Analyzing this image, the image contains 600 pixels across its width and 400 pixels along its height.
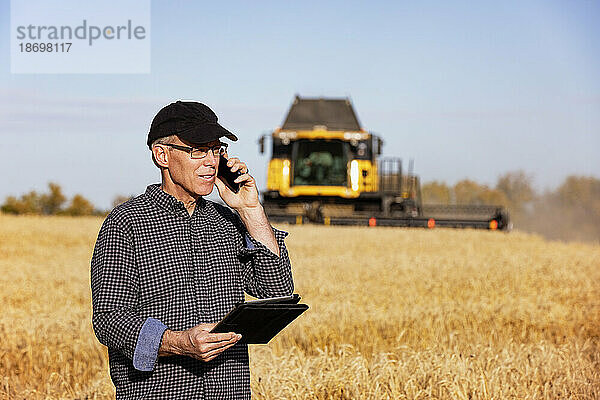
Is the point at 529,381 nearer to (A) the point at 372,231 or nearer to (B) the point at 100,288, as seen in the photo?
(B) the point at 100,288

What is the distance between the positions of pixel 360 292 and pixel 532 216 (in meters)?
72.9

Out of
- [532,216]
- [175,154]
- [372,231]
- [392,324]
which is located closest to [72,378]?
[392,324]

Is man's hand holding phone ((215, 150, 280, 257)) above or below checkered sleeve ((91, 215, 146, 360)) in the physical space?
above

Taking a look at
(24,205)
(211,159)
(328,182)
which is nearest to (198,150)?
(211,159)

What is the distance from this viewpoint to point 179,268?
2916mm

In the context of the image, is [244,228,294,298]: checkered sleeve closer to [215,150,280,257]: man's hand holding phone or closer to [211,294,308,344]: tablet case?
[215,150,280,257]: man's hand holding phone

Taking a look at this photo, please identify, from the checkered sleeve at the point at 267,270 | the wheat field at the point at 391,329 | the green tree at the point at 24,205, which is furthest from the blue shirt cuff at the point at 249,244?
the green tree at the point at 24,205

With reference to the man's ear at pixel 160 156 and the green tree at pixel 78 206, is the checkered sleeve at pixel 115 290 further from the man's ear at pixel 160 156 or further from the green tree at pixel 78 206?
the green tree at pixel 78 206

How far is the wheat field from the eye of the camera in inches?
201

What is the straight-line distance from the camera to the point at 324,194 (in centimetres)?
2228

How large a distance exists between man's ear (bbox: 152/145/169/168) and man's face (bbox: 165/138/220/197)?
0.05 ft

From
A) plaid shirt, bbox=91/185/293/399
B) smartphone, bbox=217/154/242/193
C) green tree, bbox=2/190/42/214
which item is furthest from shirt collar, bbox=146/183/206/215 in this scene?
green tree, bbox=2/190/42/214

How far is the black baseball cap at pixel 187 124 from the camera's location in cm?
287

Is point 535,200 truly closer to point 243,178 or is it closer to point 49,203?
point 49,203
